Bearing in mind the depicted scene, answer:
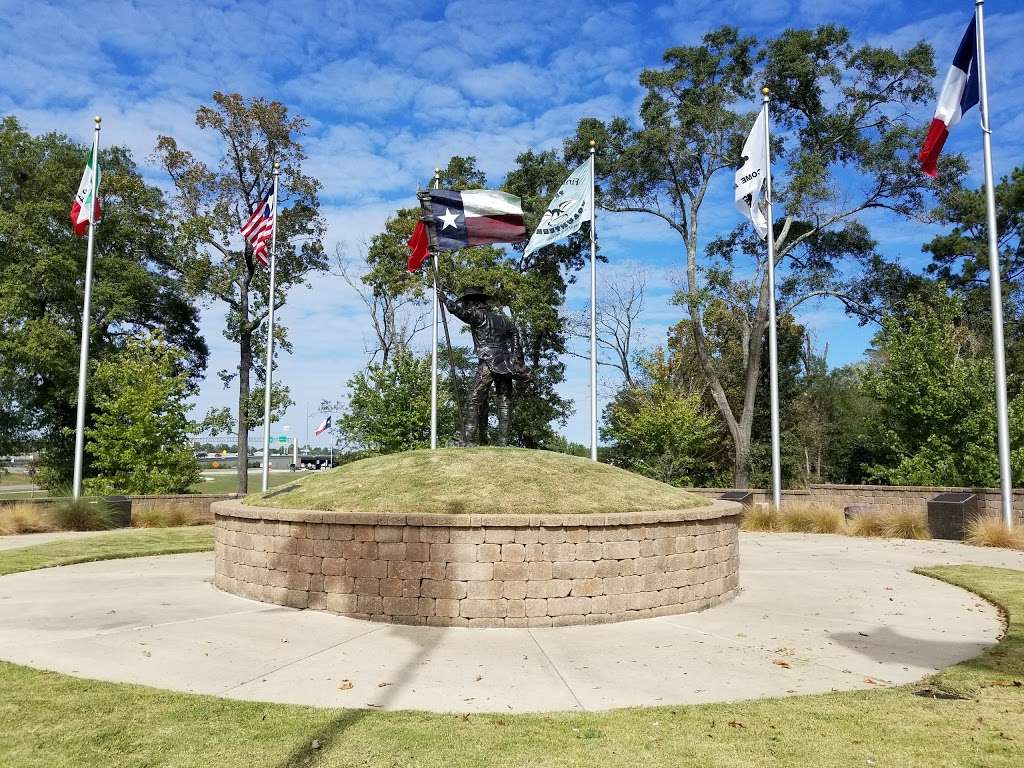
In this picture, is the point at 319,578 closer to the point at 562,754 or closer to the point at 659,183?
the point at 562,754

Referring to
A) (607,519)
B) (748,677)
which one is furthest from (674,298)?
(748,677)

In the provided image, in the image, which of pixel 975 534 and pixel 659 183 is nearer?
pixel 975 534

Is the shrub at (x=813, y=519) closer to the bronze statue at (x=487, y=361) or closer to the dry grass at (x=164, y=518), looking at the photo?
the bronze statue at (x=487, y=361)

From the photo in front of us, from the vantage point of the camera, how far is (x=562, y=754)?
426cm

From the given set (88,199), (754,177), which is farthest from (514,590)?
(88,199)

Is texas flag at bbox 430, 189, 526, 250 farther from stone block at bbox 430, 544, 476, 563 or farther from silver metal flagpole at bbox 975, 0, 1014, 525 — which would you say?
silver metal flagpole at bbox 975, 0, 1014, 525

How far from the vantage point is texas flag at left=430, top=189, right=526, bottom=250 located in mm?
14625

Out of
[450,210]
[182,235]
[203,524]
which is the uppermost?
[182,235]

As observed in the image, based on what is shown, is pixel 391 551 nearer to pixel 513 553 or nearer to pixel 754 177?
pixel 513 553

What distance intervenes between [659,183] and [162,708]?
2973 centimetres

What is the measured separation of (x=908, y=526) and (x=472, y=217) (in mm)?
11372

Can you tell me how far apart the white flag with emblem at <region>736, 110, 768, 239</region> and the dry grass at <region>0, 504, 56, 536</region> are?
18.1m

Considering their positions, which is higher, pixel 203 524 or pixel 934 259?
pixel 934 259

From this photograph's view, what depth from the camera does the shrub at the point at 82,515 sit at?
58.1 ft
